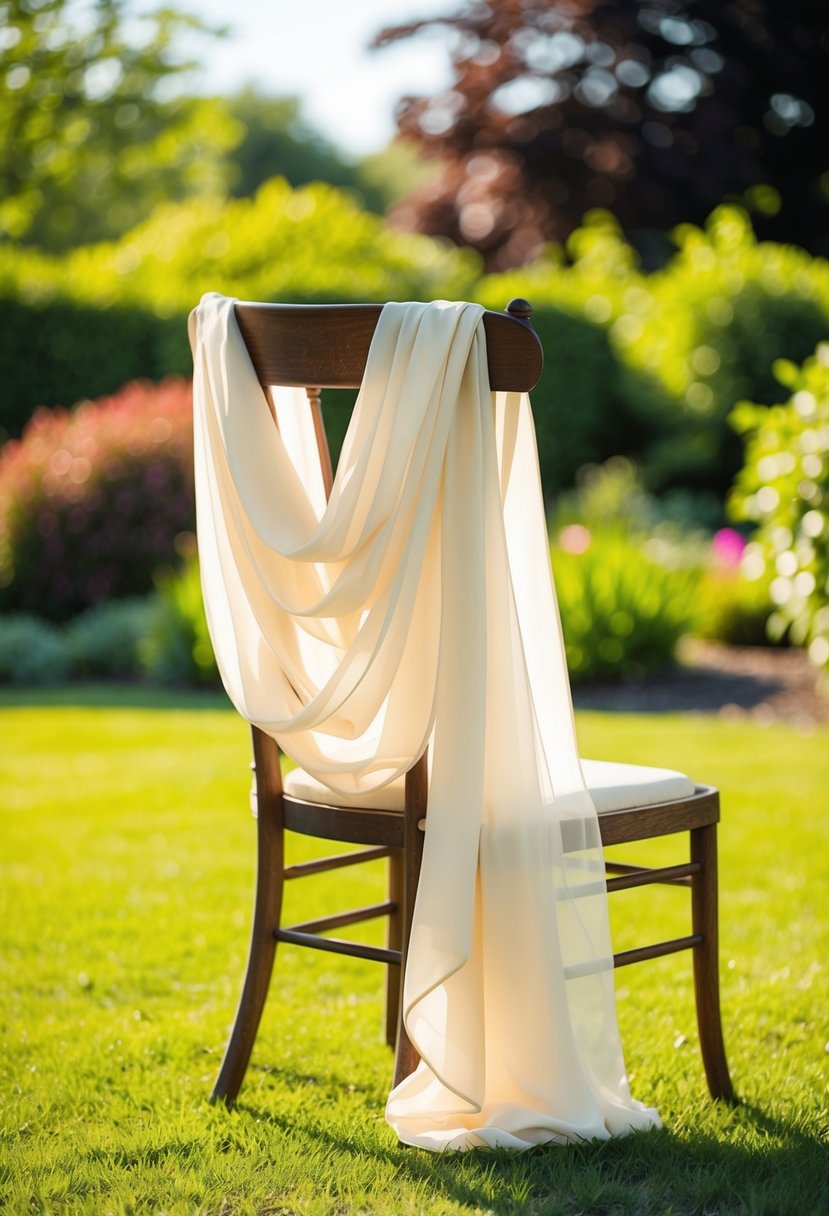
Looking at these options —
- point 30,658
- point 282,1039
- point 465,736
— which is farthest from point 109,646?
point 465,736

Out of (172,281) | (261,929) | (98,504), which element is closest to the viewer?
(261,929)

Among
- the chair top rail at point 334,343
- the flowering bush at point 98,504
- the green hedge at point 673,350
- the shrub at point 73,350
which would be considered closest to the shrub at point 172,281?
the shrub at point 73,350

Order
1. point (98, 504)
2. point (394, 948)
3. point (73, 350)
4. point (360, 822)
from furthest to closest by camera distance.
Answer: point (73, 350) < point (98, 504) < point (394, 948) < point (360, 822)

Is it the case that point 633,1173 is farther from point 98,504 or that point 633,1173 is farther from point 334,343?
point 98,504

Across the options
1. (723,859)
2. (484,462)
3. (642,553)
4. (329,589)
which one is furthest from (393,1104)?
(642,553)

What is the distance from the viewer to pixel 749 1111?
2.35 meters

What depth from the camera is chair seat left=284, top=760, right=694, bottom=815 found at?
7.25ft

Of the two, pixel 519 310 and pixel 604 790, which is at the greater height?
pixel 519 310

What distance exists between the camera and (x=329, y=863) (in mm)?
2551

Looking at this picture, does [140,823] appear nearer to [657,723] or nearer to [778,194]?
[657,723]

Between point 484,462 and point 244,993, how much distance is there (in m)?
1.01

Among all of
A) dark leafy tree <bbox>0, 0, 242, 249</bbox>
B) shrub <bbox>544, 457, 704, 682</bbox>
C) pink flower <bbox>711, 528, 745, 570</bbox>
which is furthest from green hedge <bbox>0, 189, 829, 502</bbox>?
shrub <bbox>544, 457, 704, 682</bbox>

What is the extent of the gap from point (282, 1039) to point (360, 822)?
0.75m

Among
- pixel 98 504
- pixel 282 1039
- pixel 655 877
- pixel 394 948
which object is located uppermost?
pixel 98 504
